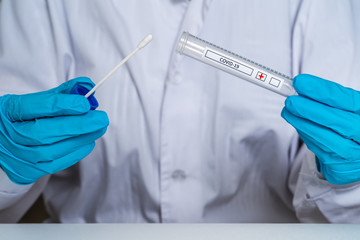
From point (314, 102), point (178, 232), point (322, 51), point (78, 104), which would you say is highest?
point (322, 51)

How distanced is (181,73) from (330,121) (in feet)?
1.12

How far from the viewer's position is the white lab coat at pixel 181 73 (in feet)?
2.68

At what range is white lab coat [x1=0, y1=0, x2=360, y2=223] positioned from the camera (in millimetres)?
817

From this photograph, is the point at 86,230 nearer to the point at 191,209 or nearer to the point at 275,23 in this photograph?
the point at 191,209

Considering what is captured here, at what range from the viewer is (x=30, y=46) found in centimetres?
82

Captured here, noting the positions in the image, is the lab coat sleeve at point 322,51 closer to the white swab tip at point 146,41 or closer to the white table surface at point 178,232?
the white table surface at point 178,232

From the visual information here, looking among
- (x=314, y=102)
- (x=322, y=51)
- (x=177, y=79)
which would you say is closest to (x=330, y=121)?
(x=314, y=102)

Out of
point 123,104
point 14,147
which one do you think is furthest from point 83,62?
point 14,147

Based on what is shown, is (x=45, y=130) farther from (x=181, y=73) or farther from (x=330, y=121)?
(x=330, y=121)

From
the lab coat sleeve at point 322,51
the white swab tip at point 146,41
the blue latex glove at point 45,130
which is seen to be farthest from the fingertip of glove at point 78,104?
the lab coat sleeve at point 322,51

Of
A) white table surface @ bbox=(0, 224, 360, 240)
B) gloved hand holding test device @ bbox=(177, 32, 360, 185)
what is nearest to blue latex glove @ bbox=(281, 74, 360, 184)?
gloved hand holding test device @ bbox=(177, 32, 360, 185)

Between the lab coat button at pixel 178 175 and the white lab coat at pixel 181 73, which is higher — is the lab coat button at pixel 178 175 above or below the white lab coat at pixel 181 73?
below

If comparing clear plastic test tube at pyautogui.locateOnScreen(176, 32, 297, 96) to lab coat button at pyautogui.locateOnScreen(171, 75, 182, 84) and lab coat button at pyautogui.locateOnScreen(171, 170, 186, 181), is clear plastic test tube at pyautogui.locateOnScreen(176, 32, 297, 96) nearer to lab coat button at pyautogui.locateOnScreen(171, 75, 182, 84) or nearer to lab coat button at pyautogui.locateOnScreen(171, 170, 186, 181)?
lab coat button at pyautogui.locateOnScreen(171, 75, 182, 84)

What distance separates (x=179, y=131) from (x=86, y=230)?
32 centimetres
